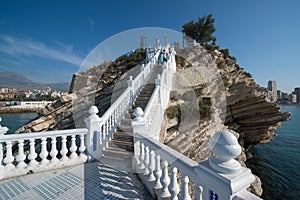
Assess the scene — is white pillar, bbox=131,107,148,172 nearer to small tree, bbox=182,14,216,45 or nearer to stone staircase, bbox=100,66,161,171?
stone staircase, bbox=100,66,161,171

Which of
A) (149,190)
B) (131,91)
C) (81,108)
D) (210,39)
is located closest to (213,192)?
(149,190)

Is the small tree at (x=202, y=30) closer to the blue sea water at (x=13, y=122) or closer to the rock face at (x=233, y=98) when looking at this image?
the rock face at (x=233, y=98)

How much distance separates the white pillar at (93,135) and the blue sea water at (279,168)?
459 inches

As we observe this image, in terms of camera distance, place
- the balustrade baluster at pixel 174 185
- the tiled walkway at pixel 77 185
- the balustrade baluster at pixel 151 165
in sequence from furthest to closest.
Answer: the balustrade baluster at pixel 151 165, the tiled walkway at pixel 77 185, the balustrade baluster at pixel 174 185

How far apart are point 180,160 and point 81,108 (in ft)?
35.7

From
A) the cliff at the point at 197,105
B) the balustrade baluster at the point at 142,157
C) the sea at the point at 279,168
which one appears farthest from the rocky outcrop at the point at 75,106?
the sea at the point at 279,168

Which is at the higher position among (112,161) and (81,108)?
(81,108)

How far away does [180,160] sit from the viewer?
6.24ft

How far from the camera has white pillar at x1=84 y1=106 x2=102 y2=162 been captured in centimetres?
387

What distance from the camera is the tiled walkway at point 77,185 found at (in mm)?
2549

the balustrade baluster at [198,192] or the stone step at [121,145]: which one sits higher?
the balustrade baluster at [198,192]

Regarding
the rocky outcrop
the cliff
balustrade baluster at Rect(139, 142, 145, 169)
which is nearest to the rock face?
the cliff

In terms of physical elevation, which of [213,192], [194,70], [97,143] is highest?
[194,70]

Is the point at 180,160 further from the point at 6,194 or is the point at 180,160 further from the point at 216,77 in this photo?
the point at 216,77
